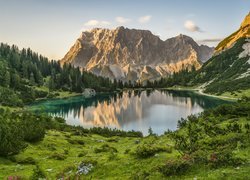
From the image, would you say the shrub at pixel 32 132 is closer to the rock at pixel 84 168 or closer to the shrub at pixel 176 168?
the rock at pixel 84 168

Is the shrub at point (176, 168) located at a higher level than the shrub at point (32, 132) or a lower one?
higher

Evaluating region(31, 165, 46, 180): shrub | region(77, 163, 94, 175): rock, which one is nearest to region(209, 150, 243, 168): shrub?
region(77, 163, 94, 175): rock

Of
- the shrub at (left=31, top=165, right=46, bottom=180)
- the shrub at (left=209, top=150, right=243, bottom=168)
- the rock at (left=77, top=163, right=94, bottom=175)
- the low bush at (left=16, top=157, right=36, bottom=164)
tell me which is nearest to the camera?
the shrub at (left=209, top=150, right=243, bottom=168)

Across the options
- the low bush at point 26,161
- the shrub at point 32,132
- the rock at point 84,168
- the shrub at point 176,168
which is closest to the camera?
the shrub at point 176,168

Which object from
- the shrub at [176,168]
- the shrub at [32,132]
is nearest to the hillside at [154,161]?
the shrub at [176,168]

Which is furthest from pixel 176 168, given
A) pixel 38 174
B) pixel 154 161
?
pixel 38 174

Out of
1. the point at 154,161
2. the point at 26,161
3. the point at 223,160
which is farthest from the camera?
the point at 26,161

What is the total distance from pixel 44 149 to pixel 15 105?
101545 millimetres

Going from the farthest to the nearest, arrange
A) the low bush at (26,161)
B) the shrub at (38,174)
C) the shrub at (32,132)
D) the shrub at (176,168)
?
the shrub at (32,132) < the low bush at (26,161) < the shrub at (38,174) < the shrub at (176,168)

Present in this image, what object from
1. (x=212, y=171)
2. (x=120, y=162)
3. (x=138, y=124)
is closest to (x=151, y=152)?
(x=120, y=162)

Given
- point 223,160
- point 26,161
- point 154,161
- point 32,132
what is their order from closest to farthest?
point 223,160
point 154,161
point 26,161
point 32,132

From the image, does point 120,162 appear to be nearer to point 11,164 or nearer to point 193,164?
point 193,164

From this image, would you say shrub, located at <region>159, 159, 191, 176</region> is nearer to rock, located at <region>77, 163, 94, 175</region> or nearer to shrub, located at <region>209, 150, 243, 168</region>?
shrub, located at <region>209, 150, 243, 168</region>

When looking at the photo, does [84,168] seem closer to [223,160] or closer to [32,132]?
[223,160]
